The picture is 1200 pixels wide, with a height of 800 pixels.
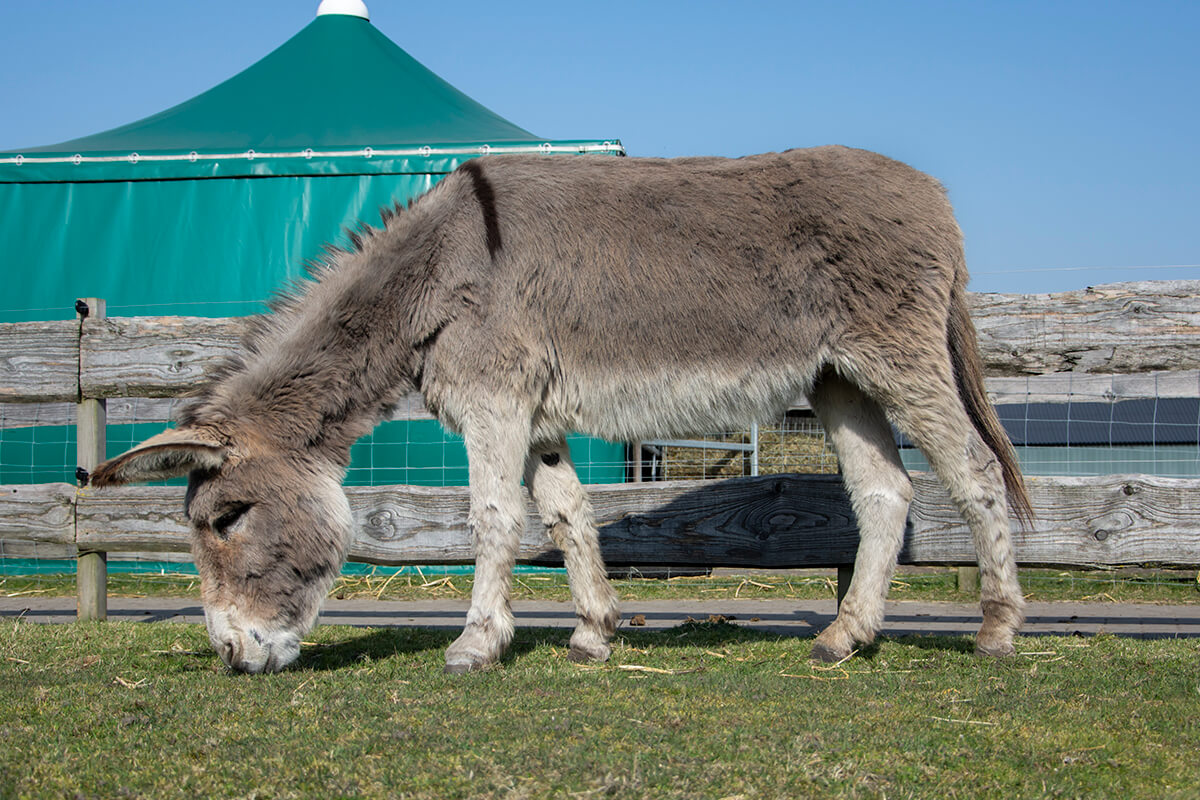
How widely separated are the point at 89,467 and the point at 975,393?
5.08 metres

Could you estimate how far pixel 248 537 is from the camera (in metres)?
4.01

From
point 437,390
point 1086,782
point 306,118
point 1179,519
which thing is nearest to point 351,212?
point 306,118

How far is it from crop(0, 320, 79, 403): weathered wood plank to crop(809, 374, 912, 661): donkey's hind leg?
444 centimetres

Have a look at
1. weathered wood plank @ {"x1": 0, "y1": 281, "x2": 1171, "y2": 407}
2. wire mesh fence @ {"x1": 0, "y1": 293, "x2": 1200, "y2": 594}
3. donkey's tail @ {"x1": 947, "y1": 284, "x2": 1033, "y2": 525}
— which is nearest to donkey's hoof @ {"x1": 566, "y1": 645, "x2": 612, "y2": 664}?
donkey's tail @ {"x1": 947, "y1": 284, "x2": 1033, "y2": 525}

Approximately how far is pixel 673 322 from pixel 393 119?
6797 mm

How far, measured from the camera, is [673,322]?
13.9 ft

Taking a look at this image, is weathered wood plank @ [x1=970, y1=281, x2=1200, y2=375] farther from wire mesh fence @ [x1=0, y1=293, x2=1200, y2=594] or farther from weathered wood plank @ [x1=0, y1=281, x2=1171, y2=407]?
wire mesh fence @ [x1=0, y1=293, x2=1200, y2=594]

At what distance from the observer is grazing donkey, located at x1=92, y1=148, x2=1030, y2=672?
4074 millimetres

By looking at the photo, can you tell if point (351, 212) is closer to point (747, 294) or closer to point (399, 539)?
point (399, 539)

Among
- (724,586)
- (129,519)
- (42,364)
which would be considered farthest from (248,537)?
(724,586)

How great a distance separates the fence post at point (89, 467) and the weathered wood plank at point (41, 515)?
152 millimetres

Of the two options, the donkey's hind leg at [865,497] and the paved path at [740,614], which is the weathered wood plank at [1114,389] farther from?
the donkey's hind leg at [865,497]

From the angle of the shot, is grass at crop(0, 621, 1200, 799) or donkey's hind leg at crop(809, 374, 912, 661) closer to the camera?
grass at crop(0, 621, 1200, 799)

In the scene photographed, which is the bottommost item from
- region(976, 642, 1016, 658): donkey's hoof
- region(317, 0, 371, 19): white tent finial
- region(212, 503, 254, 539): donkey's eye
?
region(976, 642, 1016, 658): donkey's hoof
